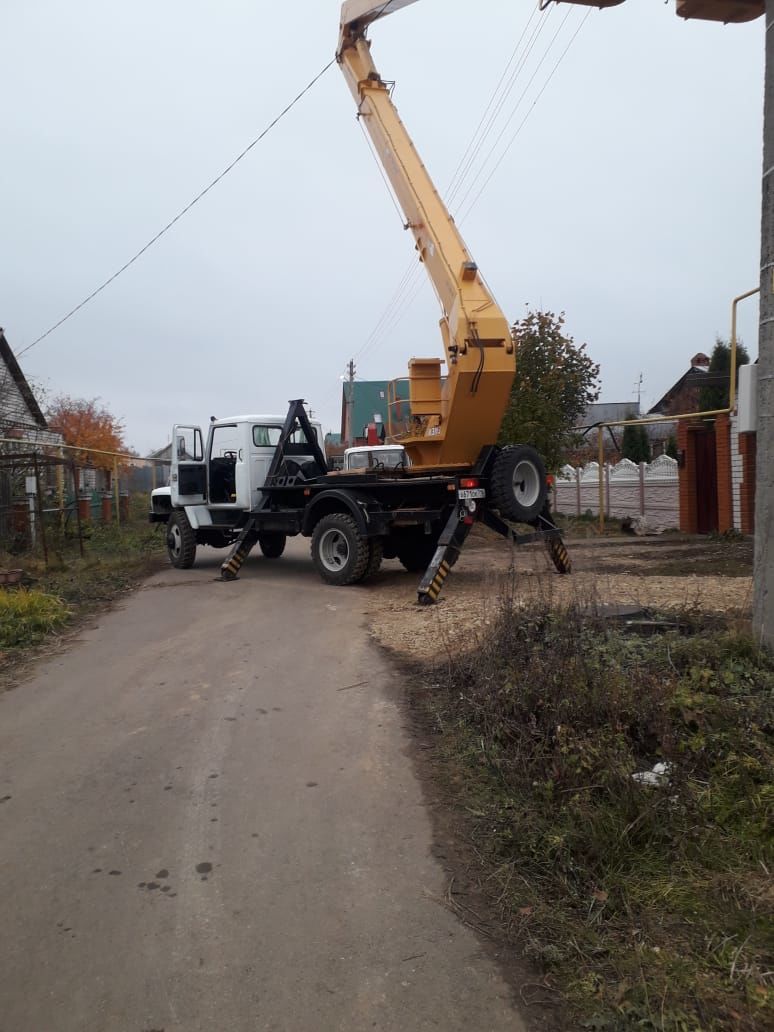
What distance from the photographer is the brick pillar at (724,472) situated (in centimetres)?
1639

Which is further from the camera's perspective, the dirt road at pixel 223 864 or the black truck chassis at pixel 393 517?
the black truck chassis at pixel 393 517

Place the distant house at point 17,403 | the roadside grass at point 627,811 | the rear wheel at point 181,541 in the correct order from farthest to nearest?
the distant house at point 17,403
the rear wheel at point 181,541
the roadside grass at point 627,811

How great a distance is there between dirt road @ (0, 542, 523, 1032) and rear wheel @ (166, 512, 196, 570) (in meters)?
7.66

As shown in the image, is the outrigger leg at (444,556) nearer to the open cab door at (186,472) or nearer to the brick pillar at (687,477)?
the open cab door at (186,472)

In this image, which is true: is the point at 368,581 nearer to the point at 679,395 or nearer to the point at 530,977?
the point at 530,977

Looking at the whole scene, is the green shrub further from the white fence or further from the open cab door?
the white fence

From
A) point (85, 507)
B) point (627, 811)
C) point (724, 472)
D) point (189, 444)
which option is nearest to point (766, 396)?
point (627, 811)

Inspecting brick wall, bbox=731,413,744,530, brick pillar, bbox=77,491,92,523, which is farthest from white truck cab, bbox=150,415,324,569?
brick wall, bbox=731,413,744,530

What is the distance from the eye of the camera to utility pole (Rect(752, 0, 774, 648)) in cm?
526

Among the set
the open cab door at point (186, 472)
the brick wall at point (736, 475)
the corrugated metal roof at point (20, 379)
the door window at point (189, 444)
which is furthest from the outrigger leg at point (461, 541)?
the corrugated metal roof at point (20, 379)

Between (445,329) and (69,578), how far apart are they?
7.04 meters

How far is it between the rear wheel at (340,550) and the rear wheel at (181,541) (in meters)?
3.47

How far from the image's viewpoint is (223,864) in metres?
3.70

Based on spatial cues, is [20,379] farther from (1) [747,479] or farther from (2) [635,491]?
(1) [747,479]
